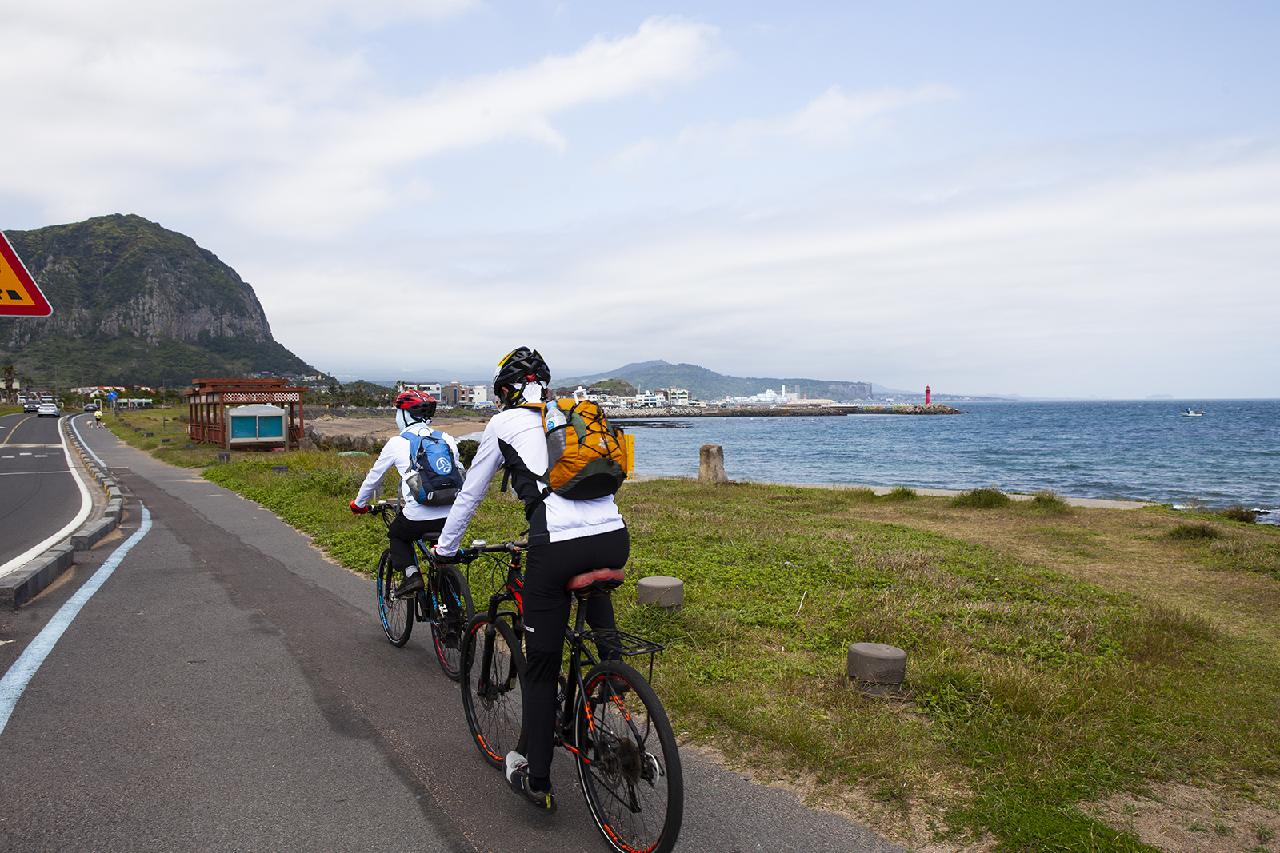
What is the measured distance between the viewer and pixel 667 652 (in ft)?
19.8

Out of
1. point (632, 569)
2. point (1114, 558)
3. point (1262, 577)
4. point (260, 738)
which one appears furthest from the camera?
point (1114, 558)

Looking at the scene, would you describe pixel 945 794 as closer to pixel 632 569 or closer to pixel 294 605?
pixel 632 569

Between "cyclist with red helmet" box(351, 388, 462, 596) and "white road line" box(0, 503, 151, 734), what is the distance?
8.04 feet

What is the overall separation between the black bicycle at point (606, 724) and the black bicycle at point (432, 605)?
30.9 inches

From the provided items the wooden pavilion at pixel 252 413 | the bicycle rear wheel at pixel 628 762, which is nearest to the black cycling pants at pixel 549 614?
the bicycle rear wheel at pixel 628 762

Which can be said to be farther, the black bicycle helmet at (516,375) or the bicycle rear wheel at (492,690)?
→ the bicycle rear wheel at (492,690)

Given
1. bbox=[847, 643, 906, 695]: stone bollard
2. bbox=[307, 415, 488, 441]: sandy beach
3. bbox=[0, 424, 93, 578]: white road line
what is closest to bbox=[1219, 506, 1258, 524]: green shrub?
bbox=[847, 643, 906, 695]: stone bollard

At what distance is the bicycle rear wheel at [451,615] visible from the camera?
17.5ft

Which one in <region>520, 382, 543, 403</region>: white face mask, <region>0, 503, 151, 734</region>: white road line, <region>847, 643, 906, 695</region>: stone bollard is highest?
<region>520, 382, 543, 403</region>: white face mask

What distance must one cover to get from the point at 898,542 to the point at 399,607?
7.82 metres

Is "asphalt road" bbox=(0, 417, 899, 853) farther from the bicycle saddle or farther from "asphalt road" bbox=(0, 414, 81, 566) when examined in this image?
"asphalt road" bbox=(0, 414, 81, 566)

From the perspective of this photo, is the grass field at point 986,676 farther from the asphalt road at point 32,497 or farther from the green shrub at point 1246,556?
the asphalt road at point 32,497

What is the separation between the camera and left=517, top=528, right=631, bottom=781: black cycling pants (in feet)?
11.4

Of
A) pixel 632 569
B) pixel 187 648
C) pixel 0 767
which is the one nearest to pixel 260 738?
pixel 0 767
